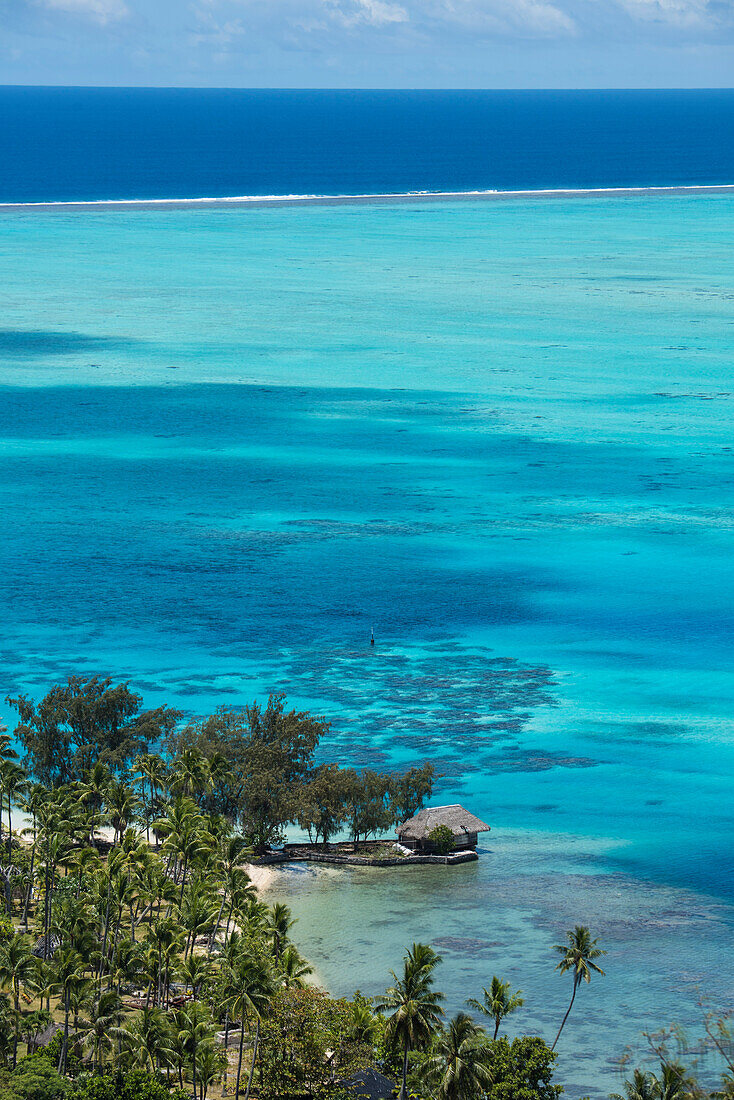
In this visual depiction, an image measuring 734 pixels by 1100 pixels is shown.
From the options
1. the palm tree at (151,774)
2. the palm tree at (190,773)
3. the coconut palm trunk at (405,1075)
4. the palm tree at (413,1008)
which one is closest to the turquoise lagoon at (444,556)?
the palm tree at (190,773)

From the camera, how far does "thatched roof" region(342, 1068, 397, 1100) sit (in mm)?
28688

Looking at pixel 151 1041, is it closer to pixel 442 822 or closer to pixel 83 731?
pixel 442 822

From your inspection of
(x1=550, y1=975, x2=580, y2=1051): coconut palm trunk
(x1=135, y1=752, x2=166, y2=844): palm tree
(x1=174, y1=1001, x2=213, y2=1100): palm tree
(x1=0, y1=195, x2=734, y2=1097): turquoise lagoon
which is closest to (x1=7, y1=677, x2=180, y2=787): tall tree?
(x1=135, y1=752, x2=166, y2=844): palm tree

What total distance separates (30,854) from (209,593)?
25519 millimetres

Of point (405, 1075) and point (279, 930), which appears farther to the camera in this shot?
point (279, 930)

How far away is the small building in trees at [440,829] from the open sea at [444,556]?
0.84 metres

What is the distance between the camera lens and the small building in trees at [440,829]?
138ft

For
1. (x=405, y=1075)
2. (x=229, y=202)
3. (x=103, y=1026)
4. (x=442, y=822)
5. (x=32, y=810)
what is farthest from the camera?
(x=229, y=202)

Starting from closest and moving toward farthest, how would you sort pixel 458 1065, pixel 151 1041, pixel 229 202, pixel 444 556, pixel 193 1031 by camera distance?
pixel 458 1065
pixel 193 1031
pixel 151 1041
pixel 444 556
pixel 229 202

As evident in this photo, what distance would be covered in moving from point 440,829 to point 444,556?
27393mm

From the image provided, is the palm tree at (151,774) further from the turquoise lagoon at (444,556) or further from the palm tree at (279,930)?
the palm tree at (279,930)

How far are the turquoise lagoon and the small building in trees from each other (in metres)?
0.78

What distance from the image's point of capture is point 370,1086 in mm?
28891

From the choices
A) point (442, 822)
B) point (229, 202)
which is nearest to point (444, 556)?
point (442, 822)
